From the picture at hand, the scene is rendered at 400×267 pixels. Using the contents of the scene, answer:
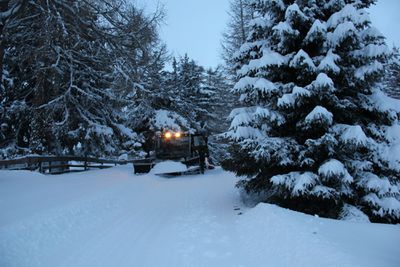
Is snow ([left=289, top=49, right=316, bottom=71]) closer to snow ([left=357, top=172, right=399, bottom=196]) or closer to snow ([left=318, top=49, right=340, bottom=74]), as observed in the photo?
snow ([left=318, top=49, right=340, bottom=74])

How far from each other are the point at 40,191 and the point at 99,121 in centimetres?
997

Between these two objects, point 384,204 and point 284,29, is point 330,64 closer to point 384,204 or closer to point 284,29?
point 284,29

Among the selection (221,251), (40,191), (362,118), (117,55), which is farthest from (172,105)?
(221,251)

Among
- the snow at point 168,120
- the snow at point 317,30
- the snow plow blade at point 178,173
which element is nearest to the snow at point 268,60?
the snow at point 317,30

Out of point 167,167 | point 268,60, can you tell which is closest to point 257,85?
point 268,60

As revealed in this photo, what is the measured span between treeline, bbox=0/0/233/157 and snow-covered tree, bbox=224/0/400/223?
15.7 ft

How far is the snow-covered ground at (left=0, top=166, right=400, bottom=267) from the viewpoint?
5445mm

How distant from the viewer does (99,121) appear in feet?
64.1

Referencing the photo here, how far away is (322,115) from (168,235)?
14.9 ft

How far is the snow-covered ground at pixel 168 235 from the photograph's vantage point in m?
5.45

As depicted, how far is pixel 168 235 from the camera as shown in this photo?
738 cm

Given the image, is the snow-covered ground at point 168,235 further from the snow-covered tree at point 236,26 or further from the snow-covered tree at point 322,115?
the snow-covered tree at point 236,26

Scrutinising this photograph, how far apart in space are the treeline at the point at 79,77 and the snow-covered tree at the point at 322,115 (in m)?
4.78

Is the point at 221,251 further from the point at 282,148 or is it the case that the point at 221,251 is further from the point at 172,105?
the point at 172,105
